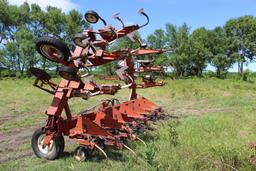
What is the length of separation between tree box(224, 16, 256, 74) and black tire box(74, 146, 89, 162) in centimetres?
5656

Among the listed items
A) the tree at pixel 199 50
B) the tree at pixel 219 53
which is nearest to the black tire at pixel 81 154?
the tree at pixel 199 50

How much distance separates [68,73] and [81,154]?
136 centimetres

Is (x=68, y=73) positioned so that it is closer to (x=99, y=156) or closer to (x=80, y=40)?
(x=80, y=40)

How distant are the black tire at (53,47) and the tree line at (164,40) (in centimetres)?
4037

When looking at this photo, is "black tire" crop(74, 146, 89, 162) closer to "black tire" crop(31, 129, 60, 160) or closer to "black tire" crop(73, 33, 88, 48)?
"black tire" crop(31, 129, 60, 160)

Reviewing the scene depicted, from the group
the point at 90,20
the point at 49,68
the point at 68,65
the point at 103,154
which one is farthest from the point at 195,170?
the point at 49,68

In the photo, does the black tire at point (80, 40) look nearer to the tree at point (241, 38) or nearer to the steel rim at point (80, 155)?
the steel rim at point (80, 155)

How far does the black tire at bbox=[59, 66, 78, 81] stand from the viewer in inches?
247

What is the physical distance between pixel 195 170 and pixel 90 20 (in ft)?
12.8

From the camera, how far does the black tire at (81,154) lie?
21.7 feet

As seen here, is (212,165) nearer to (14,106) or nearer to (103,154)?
(103,154)

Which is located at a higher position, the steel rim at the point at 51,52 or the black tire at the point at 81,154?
the steel rim at the point at 51,52

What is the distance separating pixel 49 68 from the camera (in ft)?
168

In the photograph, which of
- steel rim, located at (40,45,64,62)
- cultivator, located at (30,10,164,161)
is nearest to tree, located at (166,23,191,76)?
cultivator, located at (30,10,164,161)
